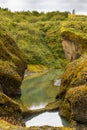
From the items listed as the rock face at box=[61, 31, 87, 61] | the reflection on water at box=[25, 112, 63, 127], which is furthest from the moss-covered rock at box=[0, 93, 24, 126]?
the rock face at box=[61, 31, 87, 61]

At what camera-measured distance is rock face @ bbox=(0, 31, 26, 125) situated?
26828 millimetres

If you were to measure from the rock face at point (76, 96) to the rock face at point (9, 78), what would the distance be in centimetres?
463

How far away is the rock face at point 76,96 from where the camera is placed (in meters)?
26.9

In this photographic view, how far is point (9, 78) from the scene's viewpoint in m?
35.3

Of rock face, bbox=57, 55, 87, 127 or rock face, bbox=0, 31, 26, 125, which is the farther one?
rock face, bbox=57, 55, 87, 127

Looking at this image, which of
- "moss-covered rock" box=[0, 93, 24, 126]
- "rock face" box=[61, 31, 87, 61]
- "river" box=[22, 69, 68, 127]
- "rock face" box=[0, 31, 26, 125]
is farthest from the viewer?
"rock face" box=[61, 31, 87, 61]

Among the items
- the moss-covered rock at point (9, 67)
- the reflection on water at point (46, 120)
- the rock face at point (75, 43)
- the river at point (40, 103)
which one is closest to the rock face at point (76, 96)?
the reflection on water at point (46, 120)

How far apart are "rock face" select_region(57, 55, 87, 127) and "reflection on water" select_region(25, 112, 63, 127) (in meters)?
1.06

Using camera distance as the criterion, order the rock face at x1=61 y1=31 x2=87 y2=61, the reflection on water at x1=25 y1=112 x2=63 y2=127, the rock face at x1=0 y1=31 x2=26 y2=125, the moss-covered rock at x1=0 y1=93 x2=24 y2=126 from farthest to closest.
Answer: the rock face at x1=61 y1=31 x2=87 y2=61 → the reflection on water at x1=25 y1=112 x2=63 y2=127 → the rock face at x1=0 y1=31 x2=26 y2=125 → the moss-covered rock at x1=0 y1=93 x2=24 y2=126

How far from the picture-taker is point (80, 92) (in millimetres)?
27562

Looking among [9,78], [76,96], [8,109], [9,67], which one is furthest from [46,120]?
[9,67]

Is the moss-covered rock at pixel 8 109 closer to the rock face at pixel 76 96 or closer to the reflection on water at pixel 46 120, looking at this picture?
the reflection on water at pixel 46 120

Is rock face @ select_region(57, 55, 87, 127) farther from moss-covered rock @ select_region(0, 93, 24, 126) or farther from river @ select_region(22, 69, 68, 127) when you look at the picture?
moss-covered rock @ select_region(0, 93, 24, 126)

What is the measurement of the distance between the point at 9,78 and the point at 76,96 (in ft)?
33.4
